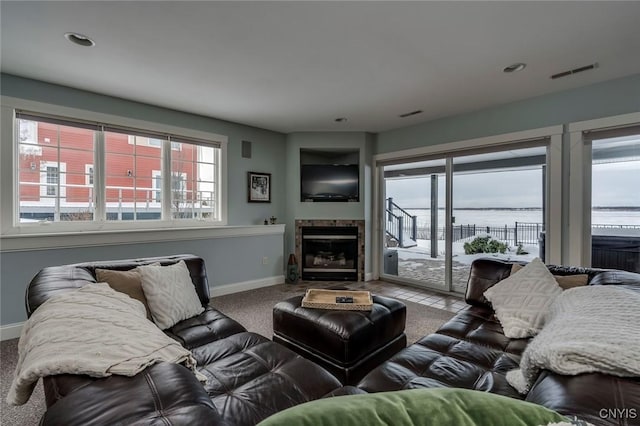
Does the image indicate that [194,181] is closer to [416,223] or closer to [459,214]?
[416,223]

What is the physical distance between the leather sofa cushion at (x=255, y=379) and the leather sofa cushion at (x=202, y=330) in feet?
0.27

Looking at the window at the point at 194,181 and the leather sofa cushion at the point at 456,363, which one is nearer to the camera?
the leather sofa cushion at the point at 456,363

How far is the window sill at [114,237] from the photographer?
8.54ft

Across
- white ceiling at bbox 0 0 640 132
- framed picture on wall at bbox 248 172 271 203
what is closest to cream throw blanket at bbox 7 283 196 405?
white ceiling at bbox 0 0 640 132

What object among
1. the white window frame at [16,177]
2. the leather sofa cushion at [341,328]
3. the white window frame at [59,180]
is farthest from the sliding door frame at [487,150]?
the white window frame at [59,180]

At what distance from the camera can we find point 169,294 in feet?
5.99

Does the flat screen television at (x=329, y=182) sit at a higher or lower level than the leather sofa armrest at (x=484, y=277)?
higher

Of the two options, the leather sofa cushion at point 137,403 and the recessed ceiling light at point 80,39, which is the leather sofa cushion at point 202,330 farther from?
the recessed ceiling light at point 80,39

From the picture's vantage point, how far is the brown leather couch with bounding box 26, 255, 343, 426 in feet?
2.23

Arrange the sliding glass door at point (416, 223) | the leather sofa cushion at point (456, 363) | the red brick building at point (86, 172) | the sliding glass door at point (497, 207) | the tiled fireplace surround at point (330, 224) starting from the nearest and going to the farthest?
the leather sofa cushion at point (456, 363) → the red brick building at point (86, 172) → the sliding glass door at point (497, 207) → the sliding glass door at point (416, 223) → the tiled fireplace surround at point (330, 224)

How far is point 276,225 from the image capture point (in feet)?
14.8

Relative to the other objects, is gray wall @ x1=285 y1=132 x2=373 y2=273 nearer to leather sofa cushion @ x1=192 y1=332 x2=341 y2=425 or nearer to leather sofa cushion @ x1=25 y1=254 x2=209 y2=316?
leather sofa cushion @ x1=25 y1=254 x2=209 y2=316

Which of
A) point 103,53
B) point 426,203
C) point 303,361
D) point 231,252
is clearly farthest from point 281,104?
point 303,361

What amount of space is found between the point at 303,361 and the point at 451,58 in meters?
2.51
